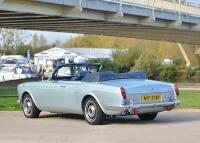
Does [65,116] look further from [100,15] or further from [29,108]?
[100,15]

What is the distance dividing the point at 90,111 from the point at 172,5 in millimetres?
33820

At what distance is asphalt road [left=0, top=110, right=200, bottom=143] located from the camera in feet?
31.9

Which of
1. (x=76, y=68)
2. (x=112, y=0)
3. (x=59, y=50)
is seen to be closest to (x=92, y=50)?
(x=59, y=50)

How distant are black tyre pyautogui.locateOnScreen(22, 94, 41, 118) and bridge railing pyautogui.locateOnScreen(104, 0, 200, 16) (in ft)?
80.5

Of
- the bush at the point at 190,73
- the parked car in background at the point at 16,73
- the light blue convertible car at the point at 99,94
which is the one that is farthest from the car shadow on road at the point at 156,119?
the bush at the point at 190,73

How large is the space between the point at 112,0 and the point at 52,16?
13.8ft

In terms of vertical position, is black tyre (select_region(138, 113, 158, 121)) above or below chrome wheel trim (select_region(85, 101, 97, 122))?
below

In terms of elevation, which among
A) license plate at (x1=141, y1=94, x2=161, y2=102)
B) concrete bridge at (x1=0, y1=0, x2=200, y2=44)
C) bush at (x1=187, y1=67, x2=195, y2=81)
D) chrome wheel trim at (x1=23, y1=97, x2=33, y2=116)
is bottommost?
bush at (x1=187, y1=67, x2=195, y2=81)

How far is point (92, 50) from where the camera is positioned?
112688 millimetres

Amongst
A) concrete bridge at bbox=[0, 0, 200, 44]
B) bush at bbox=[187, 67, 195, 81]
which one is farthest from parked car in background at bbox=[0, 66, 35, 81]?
bush at bbox=[187, 67, 195, 81]

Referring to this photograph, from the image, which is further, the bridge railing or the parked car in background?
the parked car in background

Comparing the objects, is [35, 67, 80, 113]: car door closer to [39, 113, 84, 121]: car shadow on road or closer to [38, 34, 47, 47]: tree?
[39, 113, 84, 121]: car shadow on road

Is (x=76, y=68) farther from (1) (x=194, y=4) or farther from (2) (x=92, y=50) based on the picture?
(2) (x=92, y=50)

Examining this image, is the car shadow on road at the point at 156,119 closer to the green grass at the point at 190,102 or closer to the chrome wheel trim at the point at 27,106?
the chrome wheel trim at the point at 27,106
